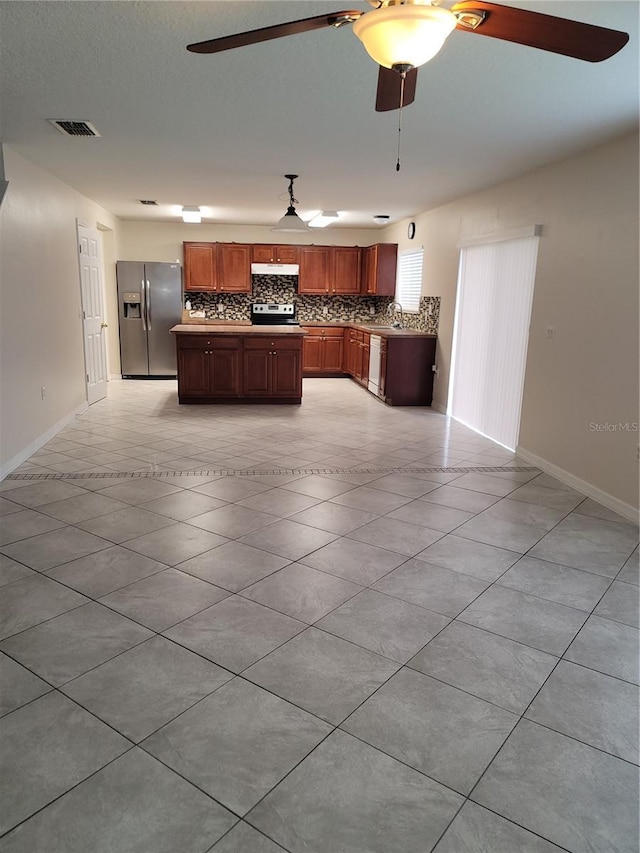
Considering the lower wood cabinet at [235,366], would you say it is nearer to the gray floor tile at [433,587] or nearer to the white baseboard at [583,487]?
the white baseboard at [583,487]

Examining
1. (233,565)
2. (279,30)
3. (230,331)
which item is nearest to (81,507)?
(233,565)

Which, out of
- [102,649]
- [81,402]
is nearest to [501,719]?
[102,649]

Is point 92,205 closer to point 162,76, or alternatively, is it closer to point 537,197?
point 162,76

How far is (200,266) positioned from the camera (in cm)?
915

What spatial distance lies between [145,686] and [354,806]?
87 centimetres

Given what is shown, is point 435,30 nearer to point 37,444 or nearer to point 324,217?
point 37,444

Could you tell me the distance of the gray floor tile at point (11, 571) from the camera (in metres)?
2.74

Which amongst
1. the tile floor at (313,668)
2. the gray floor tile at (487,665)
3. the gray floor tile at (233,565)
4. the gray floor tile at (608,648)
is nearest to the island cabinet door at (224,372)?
the tile floor at (313,668)

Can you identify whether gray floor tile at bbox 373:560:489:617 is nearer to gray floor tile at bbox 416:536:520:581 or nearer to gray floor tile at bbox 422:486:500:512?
gray floor tile at bbox 416:536:520:581

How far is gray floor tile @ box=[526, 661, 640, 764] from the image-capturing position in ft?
6.09

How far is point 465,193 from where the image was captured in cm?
601

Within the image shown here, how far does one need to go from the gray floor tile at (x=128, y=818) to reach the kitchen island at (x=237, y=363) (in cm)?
575

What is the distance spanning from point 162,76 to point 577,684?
338 cm

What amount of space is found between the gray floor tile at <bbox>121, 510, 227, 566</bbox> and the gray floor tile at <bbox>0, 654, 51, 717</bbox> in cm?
93
